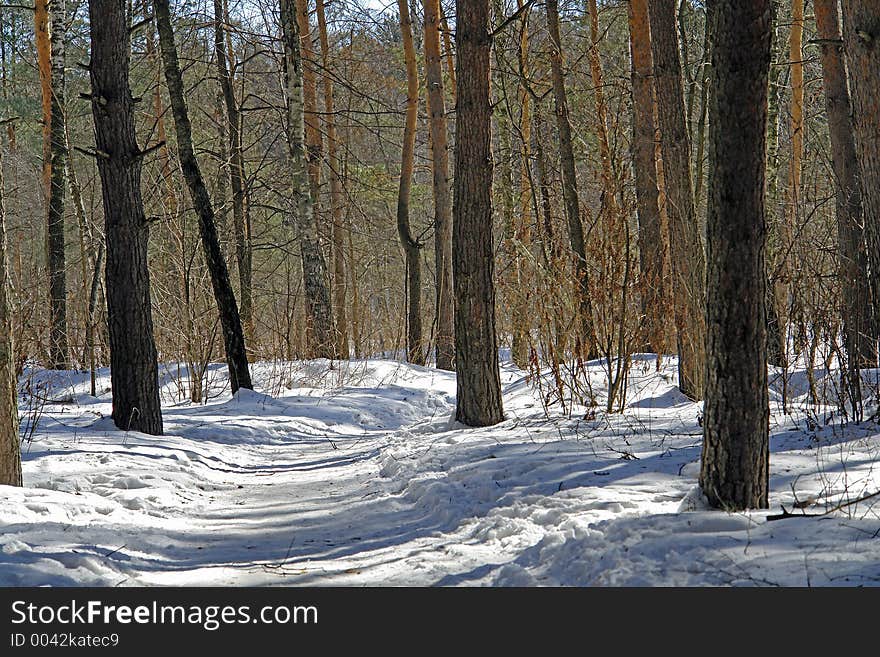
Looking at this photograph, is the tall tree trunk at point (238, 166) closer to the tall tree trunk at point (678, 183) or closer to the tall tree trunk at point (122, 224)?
the tall tree trunk at point (122, 224)

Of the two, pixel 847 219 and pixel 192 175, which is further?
pixel 192 175

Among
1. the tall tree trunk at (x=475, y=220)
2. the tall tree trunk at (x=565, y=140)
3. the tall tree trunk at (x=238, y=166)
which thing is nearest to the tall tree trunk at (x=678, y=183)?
the tall tree trunk at (x=475, y=220)

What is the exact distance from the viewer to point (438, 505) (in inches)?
227

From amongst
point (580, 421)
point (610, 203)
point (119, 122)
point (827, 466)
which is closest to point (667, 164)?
point (610, 203)

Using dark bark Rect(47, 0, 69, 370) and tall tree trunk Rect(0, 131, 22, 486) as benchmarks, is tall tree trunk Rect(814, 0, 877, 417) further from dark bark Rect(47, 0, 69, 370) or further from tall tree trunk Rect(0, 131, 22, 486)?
dark bark Rect(47, 0, 69, 370)

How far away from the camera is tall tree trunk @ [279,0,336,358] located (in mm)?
13133

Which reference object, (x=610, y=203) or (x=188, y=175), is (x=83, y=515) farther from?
(x=188, y=175)

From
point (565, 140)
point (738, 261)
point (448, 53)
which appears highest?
point (448, 53)

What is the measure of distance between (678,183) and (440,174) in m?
7.00

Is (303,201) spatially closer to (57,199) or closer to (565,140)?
(565,140)

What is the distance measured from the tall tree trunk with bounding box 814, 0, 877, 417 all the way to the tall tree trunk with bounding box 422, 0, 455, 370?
6.84 metres

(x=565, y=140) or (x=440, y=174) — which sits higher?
(x=565, y=140)

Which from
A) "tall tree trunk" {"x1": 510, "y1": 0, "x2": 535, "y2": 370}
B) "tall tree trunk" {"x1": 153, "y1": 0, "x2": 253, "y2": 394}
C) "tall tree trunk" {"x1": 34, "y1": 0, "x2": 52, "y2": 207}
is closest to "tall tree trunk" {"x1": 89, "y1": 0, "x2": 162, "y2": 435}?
"tall tree trunk" {"x1": 153, "y1": 0, "x2": 253, "y2": 394}

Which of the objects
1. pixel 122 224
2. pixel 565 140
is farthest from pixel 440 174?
pixel 122 224
